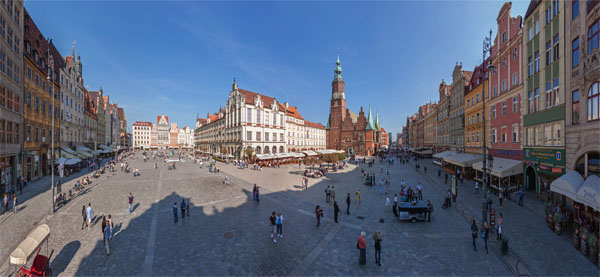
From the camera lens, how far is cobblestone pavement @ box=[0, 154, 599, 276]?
8.15 meters

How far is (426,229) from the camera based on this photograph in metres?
11.7

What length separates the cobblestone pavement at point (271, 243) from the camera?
8.15m

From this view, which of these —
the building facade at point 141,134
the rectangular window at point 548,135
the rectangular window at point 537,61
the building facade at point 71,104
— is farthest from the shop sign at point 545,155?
the building facade at point 141,134

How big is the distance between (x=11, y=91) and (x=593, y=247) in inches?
1555

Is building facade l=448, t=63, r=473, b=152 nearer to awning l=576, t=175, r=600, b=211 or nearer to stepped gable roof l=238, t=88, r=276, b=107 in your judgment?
awning l=576, t=175, r=600, b=211

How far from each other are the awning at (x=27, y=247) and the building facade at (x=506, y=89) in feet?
102

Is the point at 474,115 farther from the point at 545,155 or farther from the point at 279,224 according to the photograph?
the point at 279,224

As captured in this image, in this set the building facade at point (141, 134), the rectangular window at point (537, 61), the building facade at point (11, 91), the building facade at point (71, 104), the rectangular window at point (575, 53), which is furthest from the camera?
the building facade at point (141, 134)

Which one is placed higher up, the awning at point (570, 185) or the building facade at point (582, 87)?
the building facade at point (582, 87)

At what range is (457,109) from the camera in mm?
35094

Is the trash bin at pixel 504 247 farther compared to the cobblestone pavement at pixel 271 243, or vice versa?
the trash bin at pixel 504 247

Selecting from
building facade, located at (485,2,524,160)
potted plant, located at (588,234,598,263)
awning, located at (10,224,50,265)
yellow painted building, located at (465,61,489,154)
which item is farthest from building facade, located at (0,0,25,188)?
yellow painted building, located at (465,61,489,154)

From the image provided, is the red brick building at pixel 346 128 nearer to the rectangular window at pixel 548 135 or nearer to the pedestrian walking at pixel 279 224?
the rectangular window at pixel 548 135

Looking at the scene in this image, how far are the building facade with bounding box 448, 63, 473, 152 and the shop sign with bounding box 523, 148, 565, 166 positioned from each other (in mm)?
15126
